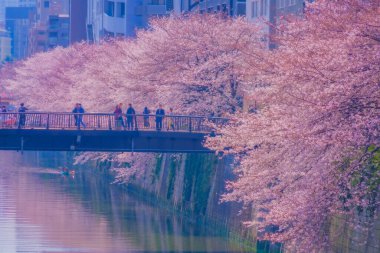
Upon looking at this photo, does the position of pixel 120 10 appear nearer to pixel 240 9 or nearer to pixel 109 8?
pixel 109 8

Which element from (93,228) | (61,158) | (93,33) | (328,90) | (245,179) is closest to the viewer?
(328,90)

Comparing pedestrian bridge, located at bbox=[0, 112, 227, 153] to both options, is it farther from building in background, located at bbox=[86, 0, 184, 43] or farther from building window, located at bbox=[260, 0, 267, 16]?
building in background, located at bbox=[86, 0, 184, 43]

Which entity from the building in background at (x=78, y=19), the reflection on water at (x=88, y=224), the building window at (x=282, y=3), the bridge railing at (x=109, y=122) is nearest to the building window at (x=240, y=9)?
the building window at (x=282, y=3)

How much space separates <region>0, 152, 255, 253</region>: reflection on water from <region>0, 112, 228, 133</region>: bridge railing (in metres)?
4.52

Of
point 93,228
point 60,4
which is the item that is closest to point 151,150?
point 93,228

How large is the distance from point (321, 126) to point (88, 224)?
25.4 metres

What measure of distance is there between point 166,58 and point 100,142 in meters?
8.95

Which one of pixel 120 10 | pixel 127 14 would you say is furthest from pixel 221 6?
pixel 120 10

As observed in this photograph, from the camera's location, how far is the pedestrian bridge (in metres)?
41.8

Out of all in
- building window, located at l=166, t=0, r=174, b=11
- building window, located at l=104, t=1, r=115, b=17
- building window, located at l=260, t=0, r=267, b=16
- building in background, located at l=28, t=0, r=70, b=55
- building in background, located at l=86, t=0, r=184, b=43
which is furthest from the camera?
building in background, located at l=28, t=0, r=70, b=55

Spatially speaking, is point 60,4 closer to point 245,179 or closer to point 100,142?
point 100,142

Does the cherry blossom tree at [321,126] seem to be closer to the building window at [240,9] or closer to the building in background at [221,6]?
the building in background at [221,6]

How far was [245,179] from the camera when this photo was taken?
2978 cm

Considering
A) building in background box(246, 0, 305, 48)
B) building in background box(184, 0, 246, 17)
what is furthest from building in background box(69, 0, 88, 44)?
building in background box(246, 0, 305, 48)
